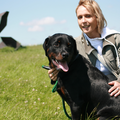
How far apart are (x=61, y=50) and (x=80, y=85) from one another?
2.38 feet

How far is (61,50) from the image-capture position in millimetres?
2994

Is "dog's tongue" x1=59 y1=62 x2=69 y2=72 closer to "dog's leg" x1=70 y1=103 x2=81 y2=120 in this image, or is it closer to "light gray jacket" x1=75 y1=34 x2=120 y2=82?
"dog's leg" x1=70 y1=103 x2=81 y2=120

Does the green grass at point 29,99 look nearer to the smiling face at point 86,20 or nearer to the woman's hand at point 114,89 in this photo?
the woman's hand at point 114,89

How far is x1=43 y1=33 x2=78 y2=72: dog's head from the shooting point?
2919 millimetres

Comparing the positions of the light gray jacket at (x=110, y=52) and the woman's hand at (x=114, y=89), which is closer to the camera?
the woman's hand at (x=114, y=89)

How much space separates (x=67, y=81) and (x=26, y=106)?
1648 mm

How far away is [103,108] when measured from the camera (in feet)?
9.11

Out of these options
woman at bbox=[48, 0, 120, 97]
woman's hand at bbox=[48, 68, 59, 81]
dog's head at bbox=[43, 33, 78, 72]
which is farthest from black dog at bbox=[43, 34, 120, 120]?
woman at bbox=[48, 0, 120, 97]

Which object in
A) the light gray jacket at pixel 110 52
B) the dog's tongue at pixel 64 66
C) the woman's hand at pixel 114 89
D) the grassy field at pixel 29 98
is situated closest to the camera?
the woman's hand at pixel 114 89

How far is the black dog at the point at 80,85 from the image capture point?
276 cm

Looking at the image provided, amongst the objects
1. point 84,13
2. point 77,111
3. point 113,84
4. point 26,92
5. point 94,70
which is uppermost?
point 84,13

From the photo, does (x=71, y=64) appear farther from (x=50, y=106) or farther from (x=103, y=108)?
(x=50, y=106)

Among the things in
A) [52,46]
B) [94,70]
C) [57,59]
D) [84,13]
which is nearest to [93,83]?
[94,70]

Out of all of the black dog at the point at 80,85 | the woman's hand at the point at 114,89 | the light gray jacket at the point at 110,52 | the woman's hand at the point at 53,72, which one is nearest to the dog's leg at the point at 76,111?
the black dog at the point at 80,85
